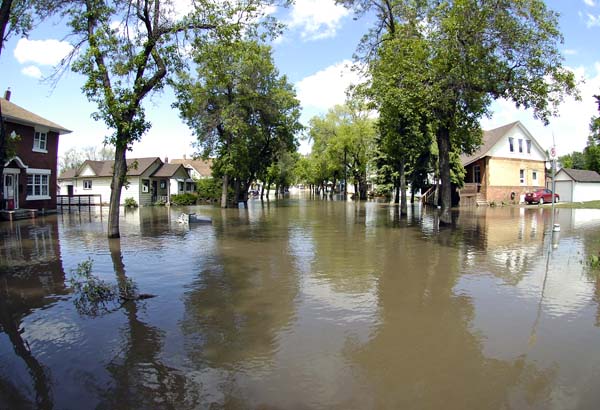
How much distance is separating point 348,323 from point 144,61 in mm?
12628

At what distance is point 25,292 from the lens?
8.52m

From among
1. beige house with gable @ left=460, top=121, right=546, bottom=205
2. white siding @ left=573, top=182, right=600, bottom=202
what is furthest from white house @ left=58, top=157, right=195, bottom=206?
white siding @ left=573, top=182, right=600, bottom=202

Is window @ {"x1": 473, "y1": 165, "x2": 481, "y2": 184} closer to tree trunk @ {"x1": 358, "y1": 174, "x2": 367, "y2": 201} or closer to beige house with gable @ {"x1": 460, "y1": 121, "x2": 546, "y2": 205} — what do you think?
beige house with gable @ {"x1": 460, "y1": 121, "x2": 546, "y2": 205}

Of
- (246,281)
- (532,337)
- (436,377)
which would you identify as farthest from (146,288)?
(532,337)

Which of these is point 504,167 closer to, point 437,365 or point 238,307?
point 238,307

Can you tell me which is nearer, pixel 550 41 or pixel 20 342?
pixel 20 342

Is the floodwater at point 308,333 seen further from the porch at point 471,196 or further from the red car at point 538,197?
the red car at point 538,197

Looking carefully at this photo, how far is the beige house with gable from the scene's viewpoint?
42125mm

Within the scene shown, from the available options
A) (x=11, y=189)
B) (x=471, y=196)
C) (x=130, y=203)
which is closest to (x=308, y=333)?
(x=11, y=189)

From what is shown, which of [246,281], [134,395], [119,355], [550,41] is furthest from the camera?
[550,41]

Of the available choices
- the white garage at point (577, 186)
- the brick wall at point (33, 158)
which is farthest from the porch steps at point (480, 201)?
the brick wall at point (33, 158)

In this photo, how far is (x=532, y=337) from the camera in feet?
20.0

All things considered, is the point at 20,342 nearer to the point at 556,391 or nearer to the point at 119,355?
the point at 119,355

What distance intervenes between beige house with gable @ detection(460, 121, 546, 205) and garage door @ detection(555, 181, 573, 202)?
147 inches
